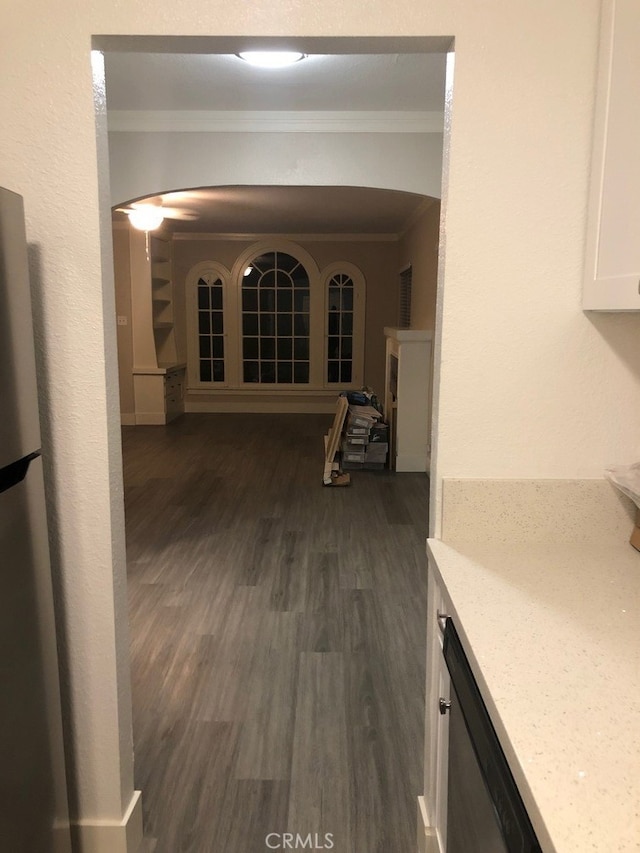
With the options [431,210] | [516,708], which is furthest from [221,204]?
[516,708]

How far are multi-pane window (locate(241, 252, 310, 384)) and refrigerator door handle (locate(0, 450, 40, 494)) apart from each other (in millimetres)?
7996

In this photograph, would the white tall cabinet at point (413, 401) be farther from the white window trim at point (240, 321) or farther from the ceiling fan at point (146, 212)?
the white window trim at point (240, 321)

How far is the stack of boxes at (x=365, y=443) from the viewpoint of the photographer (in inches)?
236

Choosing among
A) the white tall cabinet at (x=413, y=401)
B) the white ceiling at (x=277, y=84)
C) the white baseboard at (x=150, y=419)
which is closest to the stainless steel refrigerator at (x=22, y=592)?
the white ceiling at (x=277, y=84)

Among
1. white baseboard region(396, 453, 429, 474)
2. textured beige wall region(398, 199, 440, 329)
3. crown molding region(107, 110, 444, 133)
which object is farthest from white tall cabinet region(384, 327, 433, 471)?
crown molding region(107, 110, 444, 133)

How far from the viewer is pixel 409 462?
237 inches

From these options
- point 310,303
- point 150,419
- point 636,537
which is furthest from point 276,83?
point 310,303

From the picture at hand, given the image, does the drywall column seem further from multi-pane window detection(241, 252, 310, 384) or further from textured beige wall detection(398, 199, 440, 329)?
multi-pane window detection(241, 252, 310, 384)

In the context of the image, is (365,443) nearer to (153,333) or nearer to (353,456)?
(353,456)

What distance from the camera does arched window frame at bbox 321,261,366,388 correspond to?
30.0 feet

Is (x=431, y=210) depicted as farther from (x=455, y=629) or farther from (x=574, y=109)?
(x=455, y=629)

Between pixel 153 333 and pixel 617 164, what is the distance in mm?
7110

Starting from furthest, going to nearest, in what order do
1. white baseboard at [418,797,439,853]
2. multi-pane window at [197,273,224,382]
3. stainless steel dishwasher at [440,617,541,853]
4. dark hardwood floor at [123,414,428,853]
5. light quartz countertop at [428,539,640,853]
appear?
multi-pane window at [197,273,224,382] → dark hardwood floor at [123,414,428,853] → white baseboard at [418,797,439,853] → stainless steel dishwasher at [440,617,541,853] → light quartz countertop at [428,539,640,853]

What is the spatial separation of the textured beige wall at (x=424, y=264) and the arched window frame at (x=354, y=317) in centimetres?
146
